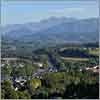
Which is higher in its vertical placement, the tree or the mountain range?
the mountain range

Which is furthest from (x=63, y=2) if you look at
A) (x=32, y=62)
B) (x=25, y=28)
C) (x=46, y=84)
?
(x=46, y=84)

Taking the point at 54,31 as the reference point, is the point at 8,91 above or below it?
below

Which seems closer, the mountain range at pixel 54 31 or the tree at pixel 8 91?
the mountain range at pixel 54 31

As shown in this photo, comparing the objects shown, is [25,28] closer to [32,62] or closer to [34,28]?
[34,28]

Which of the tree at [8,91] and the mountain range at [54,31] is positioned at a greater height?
the mountain range at [54,31]

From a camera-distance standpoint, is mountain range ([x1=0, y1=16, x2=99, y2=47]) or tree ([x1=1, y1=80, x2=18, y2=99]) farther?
tree ([x1=1, y1=80, x2=18, y2=99])

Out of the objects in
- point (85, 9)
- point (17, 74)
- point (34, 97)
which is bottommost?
point (34, 97)

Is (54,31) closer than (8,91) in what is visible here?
Yes

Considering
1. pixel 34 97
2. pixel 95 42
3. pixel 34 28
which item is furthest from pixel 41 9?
pixel 34 97

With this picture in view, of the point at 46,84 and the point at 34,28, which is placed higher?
the point at 34,28

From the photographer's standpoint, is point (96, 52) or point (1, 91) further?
point (1, 91)

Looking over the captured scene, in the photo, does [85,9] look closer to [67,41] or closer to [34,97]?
[67,41]
